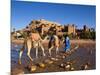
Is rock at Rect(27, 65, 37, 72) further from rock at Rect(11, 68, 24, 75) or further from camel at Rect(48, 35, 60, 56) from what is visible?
camel at Rect(48, 35, 60, 56)

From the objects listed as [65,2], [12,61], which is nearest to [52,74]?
[12,61]

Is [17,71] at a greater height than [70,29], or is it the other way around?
[70,29]

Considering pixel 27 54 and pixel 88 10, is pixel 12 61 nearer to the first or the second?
pixel 27 54

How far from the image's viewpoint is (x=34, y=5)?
7.33 feet

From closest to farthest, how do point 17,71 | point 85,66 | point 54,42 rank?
1. point 17,71
2. point 54,42
3. point 85,66

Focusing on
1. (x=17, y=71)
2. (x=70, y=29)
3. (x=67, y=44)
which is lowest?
(x=17, y=71)

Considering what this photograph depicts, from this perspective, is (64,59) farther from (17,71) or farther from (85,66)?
(17,71)

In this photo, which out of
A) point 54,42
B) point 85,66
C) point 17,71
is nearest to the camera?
point 17,71

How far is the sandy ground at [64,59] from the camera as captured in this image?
2145 mm

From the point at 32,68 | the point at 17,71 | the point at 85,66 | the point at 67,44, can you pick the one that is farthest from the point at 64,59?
the point at 17,71

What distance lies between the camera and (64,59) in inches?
92.4

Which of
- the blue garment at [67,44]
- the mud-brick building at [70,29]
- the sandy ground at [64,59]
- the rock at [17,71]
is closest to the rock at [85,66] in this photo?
the sandy ground at [64,59]

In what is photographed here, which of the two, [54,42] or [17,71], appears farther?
[54,42]

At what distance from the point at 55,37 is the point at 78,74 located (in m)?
0.50
